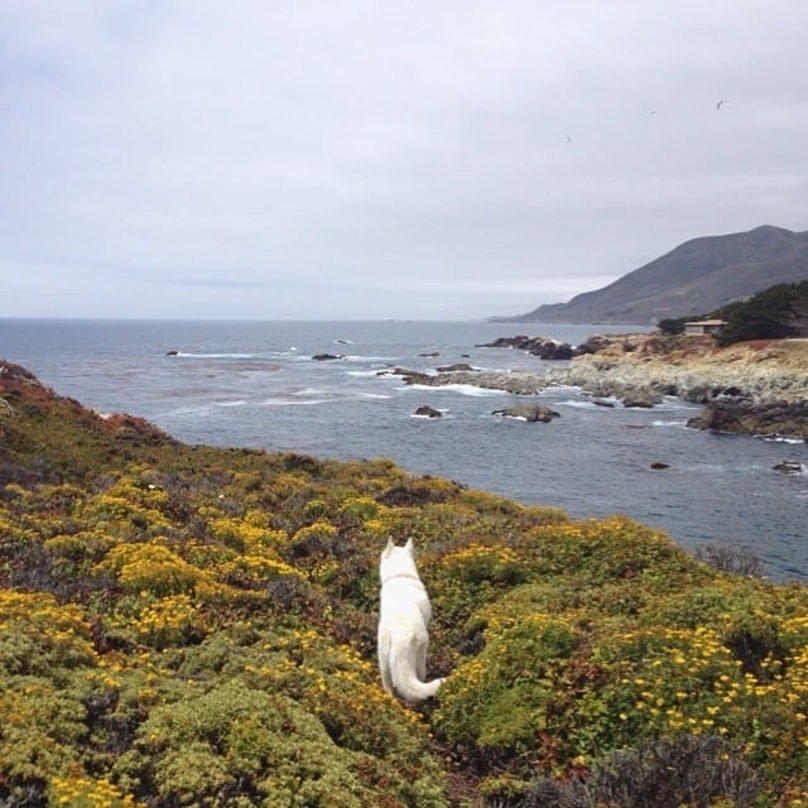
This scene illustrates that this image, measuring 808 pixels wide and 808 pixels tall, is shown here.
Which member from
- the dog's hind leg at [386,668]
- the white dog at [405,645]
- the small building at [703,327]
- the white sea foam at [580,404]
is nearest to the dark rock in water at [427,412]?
the white sea foam at [580,404]

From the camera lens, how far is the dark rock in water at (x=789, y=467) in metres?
44.1

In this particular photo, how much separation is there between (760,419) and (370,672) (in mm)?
58435

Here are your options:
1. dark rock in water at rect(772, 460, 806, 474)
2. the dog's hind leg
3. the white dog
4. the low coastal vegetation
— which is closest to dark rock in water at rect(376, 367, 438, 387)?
dark rock in water at rect(772, 460, 806, 474)

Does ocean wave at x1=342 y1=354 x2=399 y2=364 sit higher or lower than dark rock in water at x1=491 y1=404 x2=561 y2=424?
higher

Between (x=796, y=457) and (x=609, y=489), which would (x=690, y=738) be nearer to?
(x=609, y=489)

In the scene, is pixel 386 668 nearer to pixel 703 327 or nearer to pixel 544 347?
pixel 703 327

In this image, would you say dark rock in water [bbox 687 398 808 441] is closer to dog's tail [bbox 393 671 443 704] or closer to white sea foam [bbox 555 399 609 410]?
white sea foam [bbox 555 399 609 410]

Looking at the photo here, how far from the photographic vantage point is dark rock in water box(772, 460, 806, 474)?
44.1 meters

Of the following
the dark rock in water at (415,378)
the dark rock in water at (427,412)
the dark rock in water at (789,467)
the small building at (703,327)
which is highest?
the small building at (703,327)

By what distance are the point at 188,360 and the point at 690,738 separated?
129880mm

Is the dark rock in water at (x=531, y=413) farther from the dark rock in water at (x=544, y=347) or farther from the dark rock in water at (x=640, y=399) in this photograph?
the dark rock in water at (x=544, y=347)

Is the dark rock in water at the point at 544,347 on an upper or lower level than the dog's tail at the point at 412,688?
upper

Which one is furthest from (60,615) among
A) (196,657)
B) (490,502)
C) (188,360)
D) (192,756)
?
(188,360)

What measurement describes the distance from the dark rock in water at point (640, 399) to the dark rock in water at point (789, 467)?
27068mm
